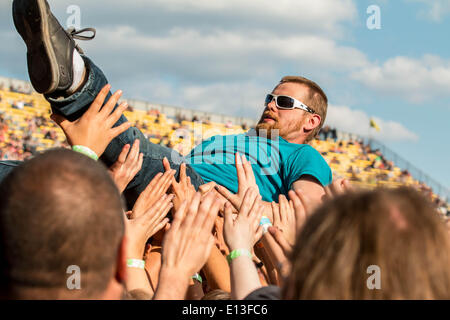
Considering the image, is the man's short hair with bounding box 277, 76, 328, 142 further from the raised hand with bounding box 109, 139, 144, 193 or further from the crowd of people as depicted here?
the crowd of people

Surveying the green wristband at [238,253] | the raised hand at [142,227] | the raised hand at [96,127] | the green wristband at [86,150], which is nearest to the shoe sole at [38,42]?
the raised hand at [96,127]

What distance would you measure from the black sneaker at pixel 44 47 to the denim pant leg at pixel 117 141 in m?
0.08

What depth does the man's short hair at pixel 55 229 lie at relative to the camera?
1.14 meters

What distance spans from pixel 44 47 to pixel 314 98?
2.43 m

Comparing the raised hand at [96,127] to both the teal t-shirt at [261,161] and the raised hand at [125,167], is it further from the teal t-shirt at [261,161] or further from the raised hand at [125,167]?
the teal t-shirt at [261,161]

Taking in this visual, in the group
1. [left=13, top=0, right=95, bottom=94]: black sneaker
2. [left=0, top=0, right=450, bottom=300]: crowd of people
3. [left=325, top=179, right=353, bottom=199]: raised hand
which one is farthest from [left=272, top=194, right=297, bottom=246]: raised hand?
[left=13, top=0, right=95, bottom=94]: black sneaker

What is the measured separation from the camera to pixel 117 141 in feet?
9.57

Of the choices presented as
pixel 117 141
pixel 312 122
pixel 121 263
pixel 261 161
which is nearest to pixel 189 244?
pixel 121 263

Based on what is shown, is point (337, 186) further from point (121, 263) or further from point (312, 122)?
point (312, 122)

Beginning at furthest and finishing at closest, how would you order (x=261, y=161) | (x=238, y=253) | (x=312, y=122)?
(x=312, y=122), (x=261, y=161), (x=238, y=253)

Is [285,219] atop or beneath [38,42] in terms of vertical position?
beneath

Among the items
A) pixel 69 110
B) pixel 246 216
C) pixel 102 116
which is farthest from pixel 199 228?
pixel 69 110

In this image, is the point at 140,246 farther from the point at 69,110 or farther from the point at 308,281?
the point at 308,281

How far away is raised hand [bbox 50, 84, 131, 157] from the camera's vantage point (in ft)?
7.72
